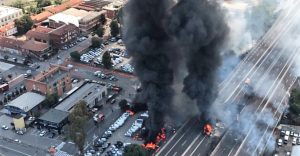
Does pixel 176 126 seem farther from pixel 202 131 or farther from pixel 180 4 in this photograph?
pixel 180 4

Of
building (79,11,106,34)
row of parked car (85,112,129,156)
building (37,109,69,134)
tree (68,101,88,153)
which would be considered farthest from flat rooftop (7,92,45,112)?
building (79,11,106,34)

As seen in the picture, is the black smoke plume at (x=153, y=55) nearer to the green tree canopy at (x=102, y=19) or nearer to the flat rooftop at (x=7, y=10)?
the green tree canopy at (x=102, y=19)

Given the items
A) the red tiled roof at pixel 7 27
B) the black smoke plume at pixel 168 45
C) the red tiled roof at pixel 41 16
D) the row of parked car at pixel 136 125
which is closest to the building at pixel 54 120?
the row of parked car at pixel 136 125

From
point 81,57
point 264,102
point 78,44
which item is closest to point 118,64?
point 81,57

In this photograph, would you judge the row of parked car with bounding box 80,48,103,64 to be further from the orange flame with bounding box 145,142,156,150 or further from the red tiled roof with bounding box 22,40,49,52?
the orange flame with bounding box 145,142,156,150

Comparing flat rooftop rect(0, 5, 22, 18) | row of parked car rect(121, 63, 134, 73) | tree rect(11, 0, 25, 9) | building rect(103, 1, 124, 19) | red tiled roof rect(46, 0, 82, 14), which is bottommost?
row of parked car rect(121, 63, 134, 73)

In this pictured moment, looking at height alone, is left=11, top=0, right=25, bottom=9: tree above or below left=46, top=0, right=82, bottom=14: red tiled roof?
below

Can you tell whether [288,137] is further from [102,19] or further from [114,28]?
[102,19]

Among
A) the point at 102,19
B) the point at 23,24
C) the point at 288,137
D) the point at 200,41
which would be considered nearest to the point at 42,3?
the point at 23,24
